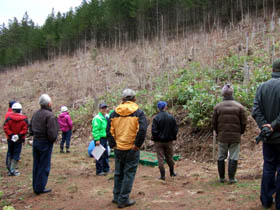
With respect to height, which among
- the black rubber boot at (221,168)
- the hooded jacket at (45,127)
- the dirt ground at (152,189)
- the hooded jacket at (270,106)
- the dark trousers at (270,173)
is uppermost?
the hooded jacket at (270,106)

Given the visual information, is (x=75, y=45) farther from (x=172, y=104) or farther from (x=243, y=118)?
(x=243, y=118)

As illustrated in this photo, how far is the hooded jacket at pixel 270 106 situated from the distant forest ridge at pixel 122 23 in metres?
14.2

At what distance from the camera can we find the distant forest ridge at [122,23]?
22031 mm

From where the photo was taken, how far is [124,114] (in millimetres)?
4031

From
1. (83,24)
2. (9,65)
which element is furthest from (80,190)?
(9,65)

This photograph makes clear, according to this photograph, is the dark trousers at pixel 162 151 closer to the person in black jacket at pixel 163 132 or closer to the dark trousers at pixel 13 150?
the person in black jacket at pixel 163 132

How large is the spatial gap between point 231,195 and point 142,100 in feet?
27.1

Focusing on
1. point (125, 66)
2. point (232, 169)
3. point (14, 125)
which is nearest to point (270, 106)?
point (232, 169)

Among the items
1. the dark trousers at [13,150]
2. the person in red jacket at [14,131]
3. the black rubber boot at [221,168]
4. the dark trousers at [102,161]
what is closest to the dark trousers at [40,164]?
the dark trousers at [102,161]

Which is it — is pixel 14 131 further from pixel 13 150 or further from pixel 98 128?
pixel 98 128

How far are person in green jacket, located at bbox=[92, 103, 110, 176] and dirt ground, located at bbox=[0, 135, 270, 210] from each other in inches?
8.4

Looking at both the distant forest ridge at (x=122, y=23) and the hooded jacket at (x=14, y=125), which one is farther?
the distant forest ridge at (x=122, y=23)

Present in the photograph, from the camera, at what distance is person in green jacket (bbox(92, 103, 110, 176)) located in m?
6.05

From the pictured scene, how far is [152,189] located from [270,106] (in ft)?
8.51
